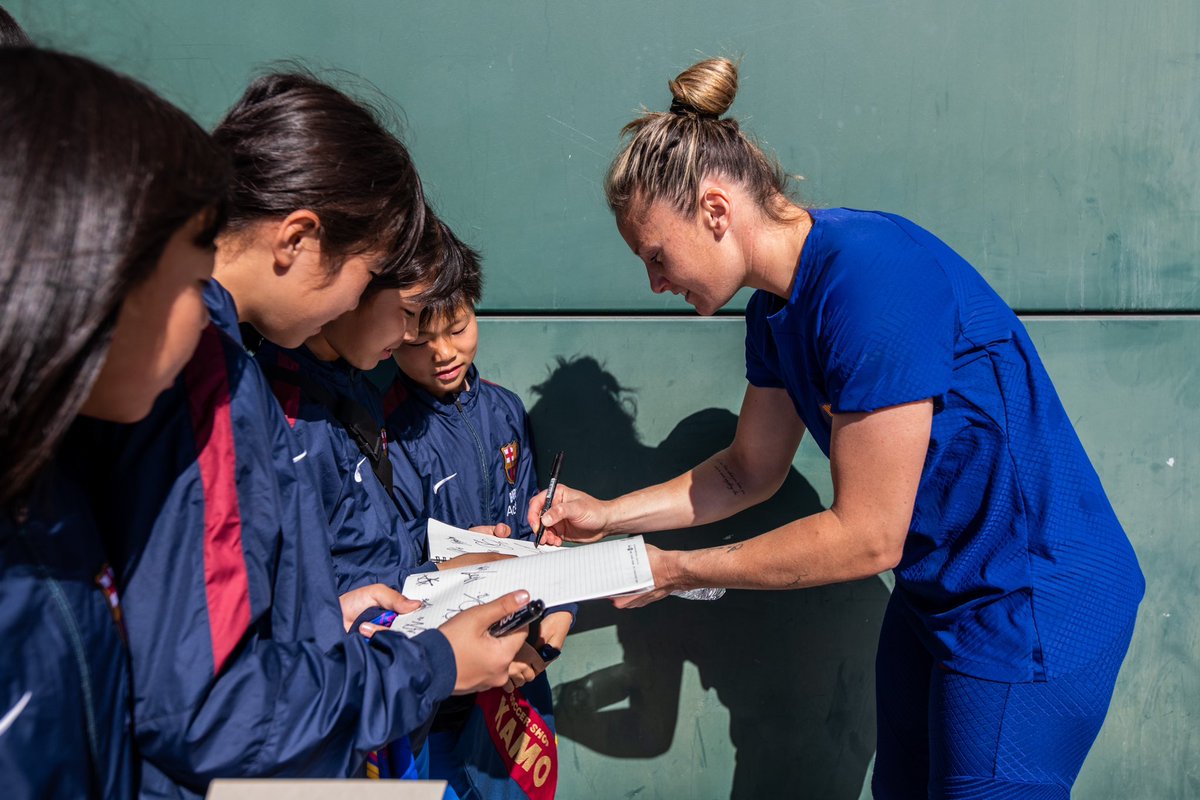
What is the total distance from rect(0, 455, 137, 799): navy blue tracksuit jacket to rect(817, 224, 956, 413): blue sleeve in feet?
3.77

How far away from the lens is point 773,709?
256cm

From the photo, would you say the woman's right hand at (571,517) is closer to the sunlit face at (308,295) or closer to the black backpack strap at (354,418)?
the black backpack strap at (354,418)

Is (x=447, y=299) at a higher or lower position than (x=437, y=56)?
lower

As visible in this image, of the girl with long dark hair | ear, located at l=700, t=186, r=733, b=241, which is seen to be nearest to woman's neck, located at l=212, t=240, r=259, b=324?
the girl with long dark hair

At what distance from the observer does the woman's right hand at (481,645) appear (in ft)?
4.34

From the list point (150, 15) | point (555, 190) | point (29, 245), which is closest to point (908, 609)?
point (555, 190)

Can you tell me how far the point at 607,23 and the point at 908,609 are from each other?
160cm

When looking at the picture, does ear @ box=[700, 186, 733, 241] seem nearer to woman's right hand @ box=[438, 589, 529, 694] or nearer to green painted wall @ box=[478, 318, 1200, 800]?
green painted wall @ box=[478, 318, 1200, 800]

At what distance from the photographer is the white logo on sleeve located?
81 cm

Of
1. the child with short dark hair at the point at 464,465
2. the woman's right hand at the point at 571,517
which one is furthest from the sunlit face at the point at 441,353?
the woman's right hand at the point at 571,517

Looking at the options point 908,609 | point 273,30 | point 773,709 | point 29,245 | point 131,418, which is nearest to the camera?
point 29,245

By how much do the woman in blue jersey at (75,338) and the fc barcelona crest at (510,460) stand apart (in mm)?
1274

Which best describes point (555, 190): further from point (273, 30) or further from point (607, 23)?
point (273, 30)

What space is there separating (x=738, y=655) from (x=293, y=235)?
5.89ft
